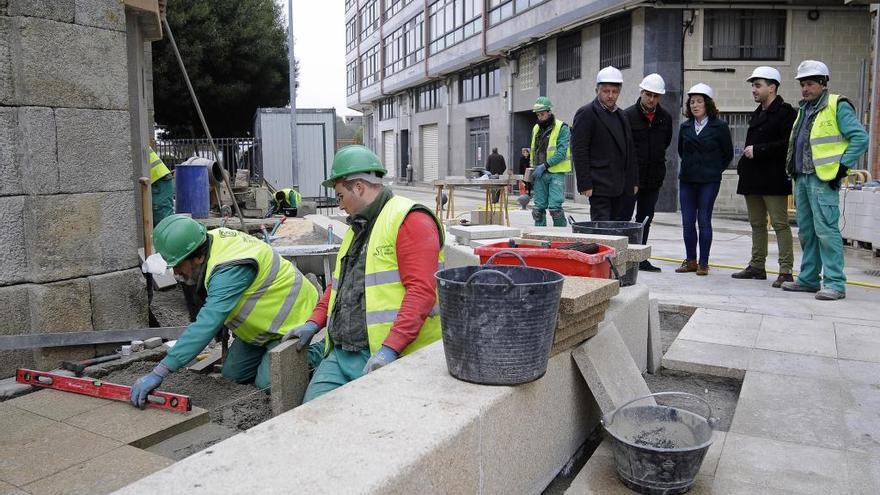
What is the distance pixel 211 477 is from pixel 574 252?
8.38 feet

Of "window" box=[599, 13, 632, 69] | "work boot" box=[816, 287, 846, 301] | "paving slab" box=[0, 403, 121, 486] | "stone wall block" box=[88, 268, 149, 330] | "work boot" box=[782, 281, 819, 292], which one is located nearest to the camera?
"paving slab" box=[0, 403, 121, 486]

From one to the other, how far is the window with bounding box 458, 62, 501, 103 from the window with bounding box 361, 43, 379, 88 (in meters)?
14.7

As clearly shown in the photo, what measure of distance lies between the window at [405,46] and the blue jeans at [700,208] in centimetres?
2824

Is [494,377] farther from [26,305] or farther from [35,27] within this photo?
[35,27]

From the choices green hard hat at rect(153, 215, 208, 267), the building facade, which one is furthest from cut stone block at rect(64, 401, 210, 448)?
the building facade

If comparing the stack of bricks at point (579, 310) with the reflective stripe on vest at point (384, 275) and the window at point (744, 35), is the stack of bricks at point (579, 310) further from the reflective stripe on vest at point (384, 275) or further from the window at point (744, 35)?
the window at point (744, 35)

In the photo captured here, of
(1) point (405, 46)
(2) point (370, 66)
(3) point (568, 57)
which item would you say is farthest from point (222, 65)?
(2) point (370, 66)

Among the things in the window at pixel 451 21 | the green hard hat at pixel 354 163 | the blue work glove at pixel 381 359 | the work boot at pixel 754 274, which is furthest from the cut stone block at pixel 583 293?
the window at pixel 451 21

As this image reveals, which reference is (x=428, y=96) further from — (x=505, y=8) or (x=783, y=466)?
(x=783, y=466)

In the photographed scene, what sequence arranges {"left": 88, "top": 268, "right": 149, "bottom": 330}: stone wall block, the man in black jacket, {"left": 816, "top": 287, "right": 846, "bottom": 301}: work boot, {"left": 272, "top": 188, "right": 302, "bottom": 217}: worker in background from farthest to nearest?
{"left": 272, "top": 188, "right": 302, "bottom": 217}: worker in background
the man in black jacket
{"left": 816, "top": 287, "right": 846, "bottom": 301}: work boot
{"left": 88, "top": 268, "right": 149, "bottom": 330}: stone wall block

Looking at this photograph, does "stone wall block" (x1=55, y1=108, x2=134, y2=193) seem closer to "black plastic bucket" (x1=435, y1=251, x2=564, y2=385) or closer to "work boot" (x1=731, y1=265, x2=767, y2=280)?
"black plastic bucket" (x1=435, y1=251, x2=564, y2=385)

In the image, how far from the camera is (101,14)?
5.29 m

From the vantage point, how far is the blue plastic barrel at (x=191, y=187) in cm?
1143

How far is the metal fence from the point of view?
2034 centimetres
